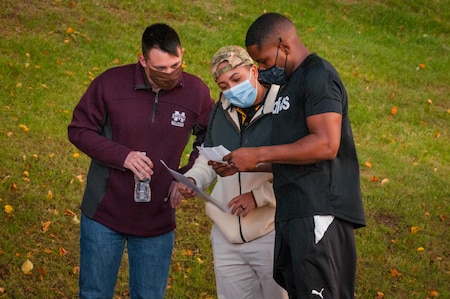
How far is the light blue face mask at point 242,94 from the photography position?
532cm

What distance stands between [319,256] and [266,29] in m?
1.19

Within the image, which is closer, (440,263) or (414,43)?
(440,263)

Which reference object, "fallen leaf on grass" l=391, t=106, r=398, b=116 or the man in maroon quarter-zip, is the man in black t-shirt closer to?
the man in maroon quarter-zip

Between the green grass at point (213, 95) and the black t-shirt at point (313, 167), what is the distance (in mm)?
2937

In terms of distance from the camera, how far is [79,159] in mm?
9391

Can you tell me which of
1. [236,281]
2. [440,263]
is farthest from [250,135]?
[440,263]

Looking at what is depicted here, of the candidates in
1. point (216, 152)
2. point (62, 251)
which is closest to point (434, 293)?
point (62, 251)

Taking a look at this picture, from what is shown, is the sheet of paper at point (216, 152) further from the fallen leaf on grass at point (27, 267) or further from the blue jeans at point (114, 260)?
the fallen leaf on grass at point (27, 267)

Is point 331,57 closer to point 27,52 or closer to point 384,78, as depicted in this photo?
point 384,78

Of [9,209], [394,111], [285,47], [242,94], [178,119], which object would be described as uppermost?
[285,47]

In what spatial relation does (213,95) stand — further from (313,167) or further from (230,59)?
(313,167)

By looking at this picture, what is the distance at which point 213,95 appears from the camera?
11.3 meters

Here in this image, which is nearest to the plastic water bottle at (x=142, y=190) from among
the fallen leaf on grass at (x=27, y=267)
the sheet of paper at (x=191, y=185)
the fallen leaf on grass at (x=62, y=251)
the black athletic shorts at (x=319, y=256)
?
the sheet of paper at (x=191, y=185)

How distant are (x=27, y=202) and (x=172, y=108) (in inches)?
132
